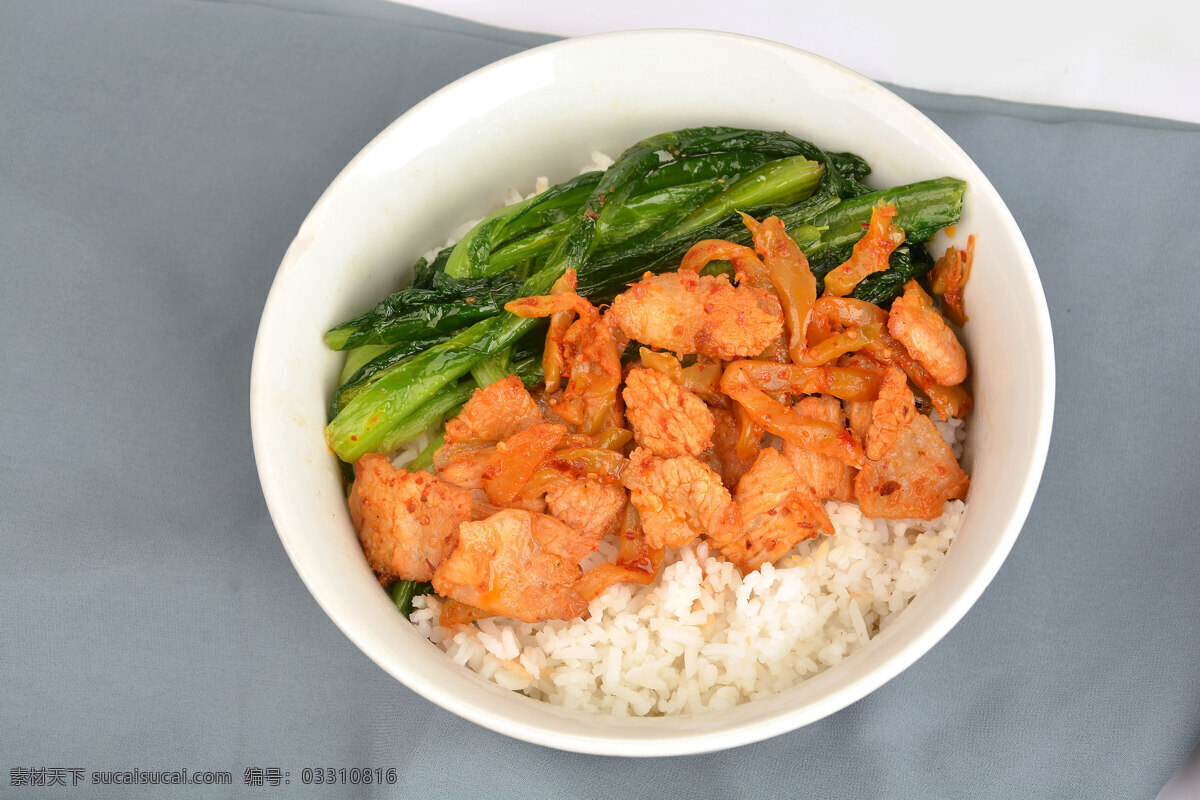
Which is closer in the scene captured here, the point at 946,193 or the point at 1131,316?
the point at 946,193

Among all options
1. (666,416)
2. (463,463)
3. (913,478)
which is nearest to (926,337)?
(913,478)

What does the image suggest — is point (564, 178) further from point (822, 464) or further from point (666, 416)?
point (822, 464)

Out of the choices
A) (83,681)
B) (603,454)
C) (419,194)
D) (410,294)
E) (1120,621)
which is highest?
(419,194)

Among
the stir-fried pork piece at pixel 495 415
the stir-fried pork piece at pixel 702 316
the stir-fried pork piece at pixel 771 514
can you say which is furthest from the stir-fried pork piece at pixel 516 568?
the stir-fried pork piece at pixel 702 316

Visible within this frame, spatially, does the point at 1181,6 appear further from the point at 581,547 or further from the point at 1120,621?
the point at 581,547

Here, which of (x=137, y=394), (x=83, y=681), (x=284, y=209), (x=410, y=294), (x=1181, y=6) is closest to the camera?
(x=410, y=294)

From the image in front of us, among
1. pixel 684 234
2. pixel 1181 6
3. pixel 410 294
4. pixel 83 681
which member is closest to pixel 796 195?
pixel 684 234
